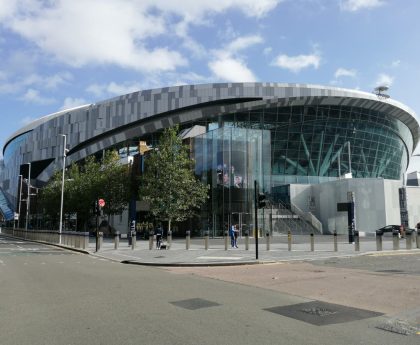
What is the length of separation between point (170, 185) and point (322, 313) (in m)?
33.9

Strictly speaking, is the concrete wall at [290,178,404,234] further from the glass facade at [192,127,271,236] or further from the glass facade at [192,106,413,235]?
the glass facade at [192,127,271,236]

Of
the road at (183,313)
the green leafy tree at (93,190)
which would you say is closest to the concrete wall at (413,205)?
the green leafy tree at (93,190)

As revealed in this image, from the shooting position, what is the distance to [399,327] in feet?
24.7

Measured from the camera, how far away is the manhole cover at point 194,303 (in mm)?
9484

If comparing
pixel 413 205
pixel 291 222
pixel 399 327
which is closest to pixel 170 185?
pixel 291 222

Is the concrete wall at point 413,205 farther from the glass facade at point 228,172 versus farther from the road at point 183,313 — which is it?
the road at point 183,313

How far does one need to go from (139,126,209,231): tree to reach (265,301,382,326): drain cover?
3231cm

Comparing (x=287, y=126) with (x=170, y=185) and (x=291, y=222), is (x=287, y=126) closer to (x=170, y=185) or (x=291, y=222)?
(x=291, y=222)

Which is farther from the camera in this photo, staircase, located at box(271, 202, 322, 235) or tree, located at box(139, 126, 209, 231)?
staircase, located at box(271, 202, 322, 235)

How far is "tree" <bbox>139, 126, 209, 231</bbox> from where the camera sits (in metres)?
41.8

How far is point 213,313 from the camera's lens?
28.6 ft

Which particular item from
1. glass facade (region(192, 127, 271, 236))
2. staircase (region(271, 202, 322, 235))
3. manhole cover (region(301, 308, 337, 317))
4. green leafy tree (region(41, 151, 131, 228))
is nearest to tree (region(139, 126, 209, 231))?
glass facade (region(192, 127, 271, 236))

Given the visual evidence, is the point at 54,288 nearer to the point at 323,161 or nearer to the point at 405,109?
the point at 323,161

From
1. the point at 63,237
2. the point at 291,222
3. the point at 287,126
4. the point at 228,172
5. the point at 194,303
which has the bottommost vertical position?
the point at 194,303
